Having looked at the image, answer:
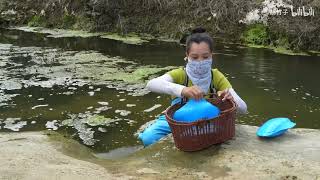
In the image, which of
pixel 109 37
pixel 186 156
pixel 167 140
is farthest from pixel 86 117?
pixel 109 37

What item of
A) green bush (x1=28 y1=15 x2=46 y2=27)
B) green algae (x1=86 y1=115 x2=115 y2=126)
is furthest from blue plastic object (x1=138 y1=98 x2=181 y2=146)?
green bush (x1=28 y1=15 x2=46 y2=27)

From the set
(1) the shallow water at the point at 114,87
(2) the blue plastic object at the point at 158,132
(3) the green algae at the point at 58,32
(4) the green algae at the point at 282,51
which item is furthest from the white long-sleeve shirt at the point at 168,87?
(3) the green algae at the point at 58,32

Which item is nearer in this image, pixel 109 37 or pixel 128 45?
pixel 128 45

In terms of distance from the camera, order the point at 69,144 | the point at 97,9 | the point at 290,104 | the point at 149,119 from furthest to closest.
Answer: the point at 97,9
the point at 290,104
the point at 149,119
the point at 69,144

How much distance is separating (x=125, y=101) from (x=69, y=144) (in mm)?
2559

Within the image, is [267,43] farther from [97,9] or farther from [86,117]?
[86,117]

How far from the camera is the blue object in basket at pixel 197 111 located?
391 centimetres

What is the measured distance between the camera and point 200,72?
4113 millimetres

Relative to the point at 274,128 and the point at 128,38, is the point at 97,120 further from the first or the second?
the point at 128,38

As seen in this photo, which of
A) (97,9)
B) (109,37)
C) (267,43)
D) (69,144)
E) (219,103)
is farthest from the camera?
(97,9)

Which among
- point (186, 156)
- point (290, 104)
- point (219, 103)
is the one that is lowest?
point (290, 104)

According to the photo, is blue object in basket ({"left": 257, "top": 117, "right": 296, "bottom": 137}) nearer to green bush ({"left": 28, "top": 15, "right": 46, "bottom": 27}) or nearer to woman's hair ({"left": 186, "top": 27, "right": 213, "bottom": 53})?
woman's hair ({"left": 186, "top": 27, "right": 213, "bottom": 53})

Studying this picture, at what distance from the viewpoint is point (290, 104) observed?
24.4 ft

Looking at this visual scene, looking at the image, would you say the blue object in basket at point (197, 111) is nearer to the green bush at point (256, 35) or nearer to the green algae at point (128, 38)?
the green bush at point (256, 35)
